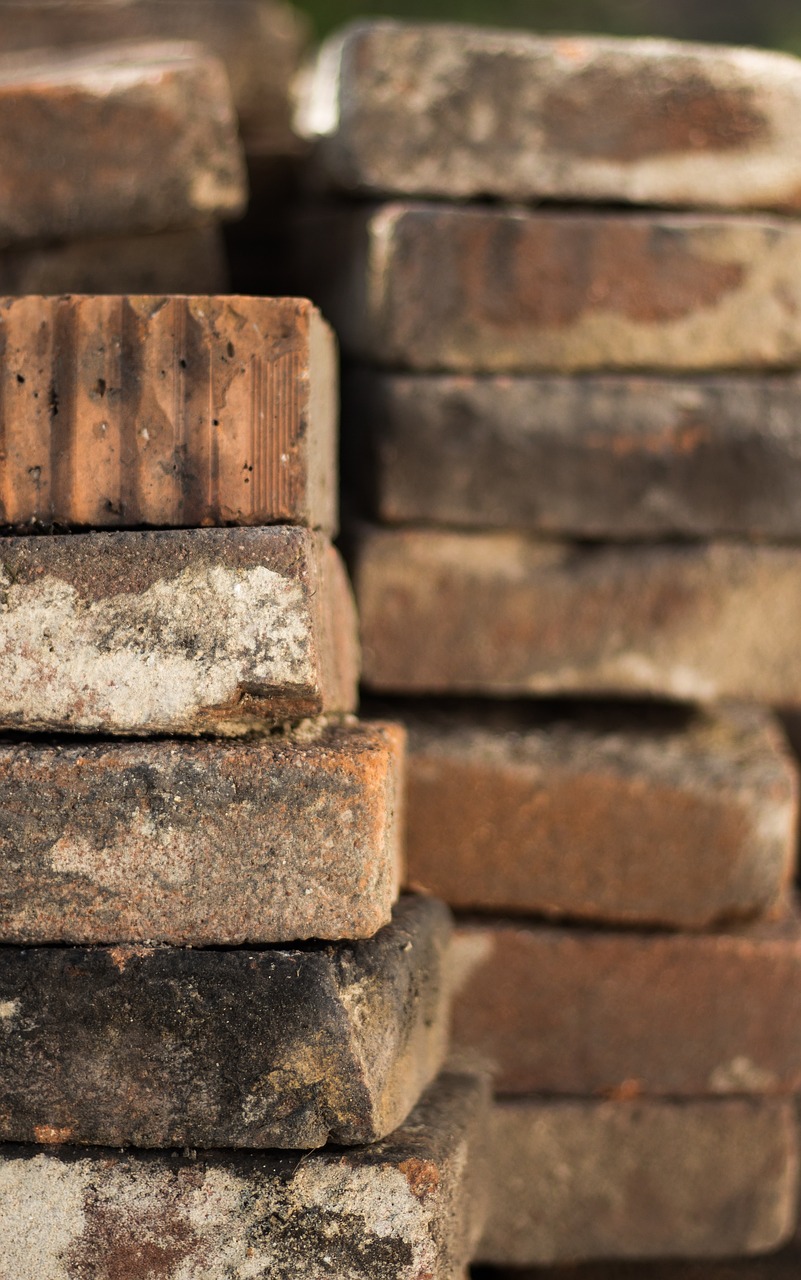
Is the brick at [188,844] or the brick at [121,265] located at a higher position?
the brick at [121,265]

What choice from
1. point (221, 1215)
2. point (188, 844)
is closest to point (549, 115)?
point (188, 844)

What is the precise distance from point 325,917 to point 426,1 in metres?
5.50

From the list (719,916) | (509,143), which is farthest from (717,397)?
(719,916)

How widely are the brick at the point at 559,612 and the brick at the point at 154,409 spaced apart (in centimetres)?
52

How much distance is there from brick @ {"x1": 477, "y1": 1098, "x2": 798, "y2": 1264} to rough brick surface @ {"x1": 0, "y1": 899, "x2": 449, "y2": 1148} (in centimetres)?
72

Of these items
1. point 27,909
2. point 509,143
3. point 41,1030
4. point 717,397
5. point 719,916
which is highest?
point 509,143

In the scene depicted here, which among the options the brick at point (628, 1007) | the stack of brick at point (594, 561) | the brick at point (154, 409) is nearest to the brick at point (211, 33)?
the stack of brick at point (594, 561)

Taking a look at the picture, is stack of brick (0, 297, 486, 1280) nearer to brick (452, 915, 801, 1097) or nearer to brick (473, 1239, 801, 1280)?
brick (452, 915, 801, 1097)

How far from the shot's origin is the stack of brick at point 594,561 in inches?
83.0

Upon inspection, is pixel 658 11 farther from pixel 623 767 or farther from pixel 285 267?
pixel 623 767

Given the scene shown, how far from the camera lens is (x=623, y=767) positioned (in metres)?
2.12

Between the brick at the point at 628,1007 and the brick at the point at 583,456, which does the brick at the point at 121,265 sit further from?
the brick at the point at 628,1007

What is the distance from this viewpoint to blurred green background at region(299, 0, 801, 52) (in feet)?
18.8

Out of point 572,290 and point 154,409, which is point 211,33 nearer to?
point 572,290
